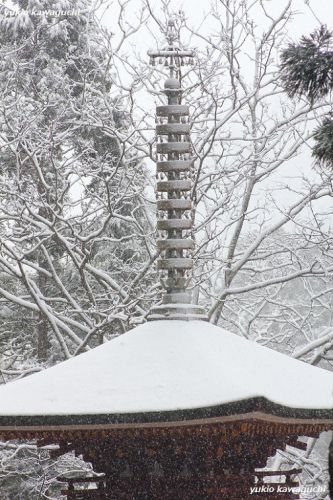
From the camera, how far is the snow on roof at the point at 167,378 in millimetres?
5121

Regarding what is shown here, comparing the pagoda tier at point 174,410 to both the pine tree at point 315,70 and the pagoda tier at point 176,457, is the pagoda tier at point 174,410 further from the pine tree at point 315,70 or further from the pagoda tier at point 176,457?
the pine tree at point 315,70

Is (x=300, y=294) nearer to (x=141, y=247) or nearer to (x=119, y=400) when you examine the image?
(x=141, y=247)

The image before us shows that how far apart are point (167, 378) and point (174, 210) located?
1668mm

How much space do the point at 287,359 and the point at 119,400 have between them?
1604 millimetres

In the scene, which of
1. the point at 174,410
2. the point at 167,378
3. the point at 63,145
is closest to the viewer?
the point at 174,410

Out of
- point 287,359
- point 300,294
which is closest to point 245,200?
point 287,359

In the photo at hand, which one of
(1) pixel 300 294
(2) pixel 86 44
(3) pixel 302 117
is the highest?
(2) pixel 86 44

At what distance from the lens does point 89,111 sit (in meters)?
15.5

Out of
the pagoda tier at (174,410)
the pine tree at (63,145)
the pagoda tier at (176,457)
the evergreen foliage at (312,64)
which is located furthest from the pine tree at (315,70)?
the pine tree at (63,145)

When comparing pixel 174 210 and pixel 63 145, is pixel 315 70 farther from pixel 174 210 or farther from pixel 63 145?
pixel 63 145

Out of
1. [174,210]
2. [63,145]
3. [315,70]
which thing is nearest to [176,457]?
[174,210]

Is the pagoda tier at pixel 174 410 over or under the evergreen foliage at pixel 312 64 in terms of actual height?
under

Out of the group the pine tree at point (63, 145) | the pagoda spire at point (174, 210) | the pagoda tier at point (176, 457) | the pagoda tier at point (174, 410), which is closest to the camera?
the pagoda tier at point (174, 410)

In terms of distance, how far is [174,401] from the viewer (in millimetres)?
5074
